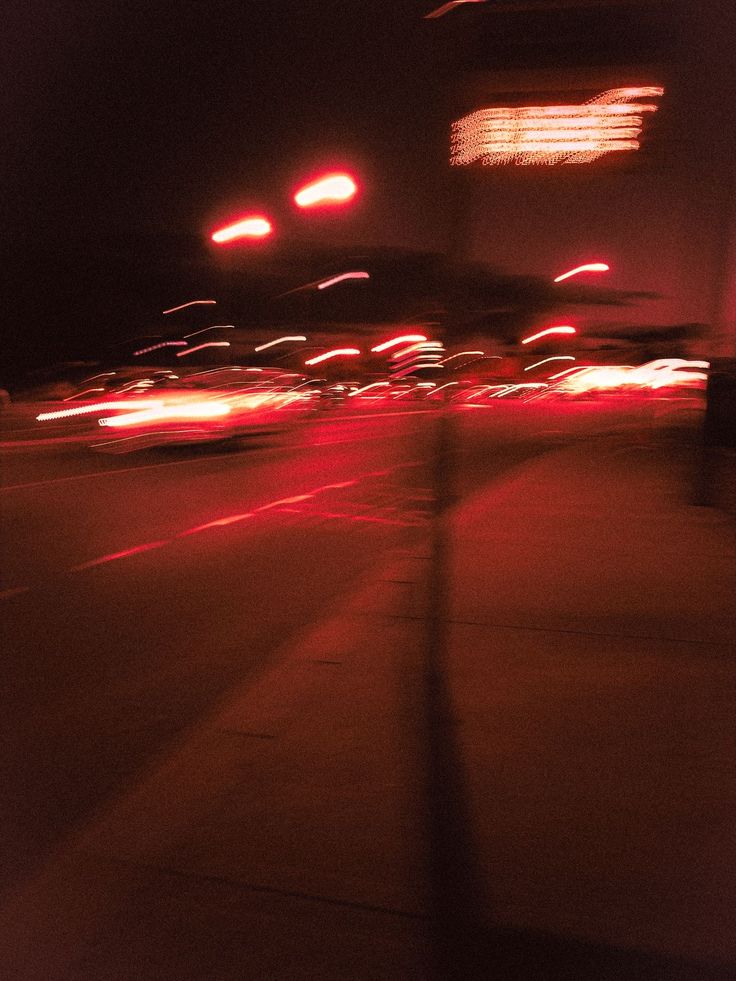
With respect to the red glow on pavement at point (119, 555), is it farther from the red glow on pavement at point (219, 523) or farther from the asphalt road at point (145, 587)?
the red glow on pavement at point (219, 523)

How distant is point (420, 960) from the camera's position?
9.72 ft

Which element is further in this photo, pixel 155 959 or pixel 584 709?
pixel 584 709

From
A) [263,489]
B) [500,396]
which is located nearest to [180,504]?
Result: [263,489]

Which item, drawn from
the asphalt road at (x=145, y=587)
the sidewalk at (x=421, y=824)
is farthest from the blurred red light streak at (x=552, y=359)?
the sidewalk at (x=421, y=824)

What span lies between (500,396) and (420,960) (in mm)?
72503

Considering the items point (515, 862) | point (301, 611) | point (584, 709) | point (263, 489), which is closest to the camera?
point (515, 862)

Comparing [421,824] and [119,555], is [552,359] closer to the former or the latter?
[119,555]

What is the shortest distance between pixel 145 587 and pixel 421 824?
A: 5.02 meters

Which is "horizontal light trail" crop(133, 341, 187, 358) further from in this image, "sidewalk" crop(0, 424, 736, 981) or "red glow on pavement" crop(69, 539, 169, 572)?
"sidewalk" crop(0, 424, 736, 981)

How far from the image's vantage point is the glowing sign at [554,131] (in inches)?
165

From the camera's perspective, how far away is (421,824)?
148 inches

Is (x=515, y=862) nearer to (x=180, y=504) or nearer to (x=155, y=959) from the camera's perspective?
(x=155, y=959)

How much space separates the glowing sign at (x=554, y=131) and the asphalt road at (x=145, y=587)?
55.5 inches

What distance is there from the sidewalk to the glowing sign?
111 inches
